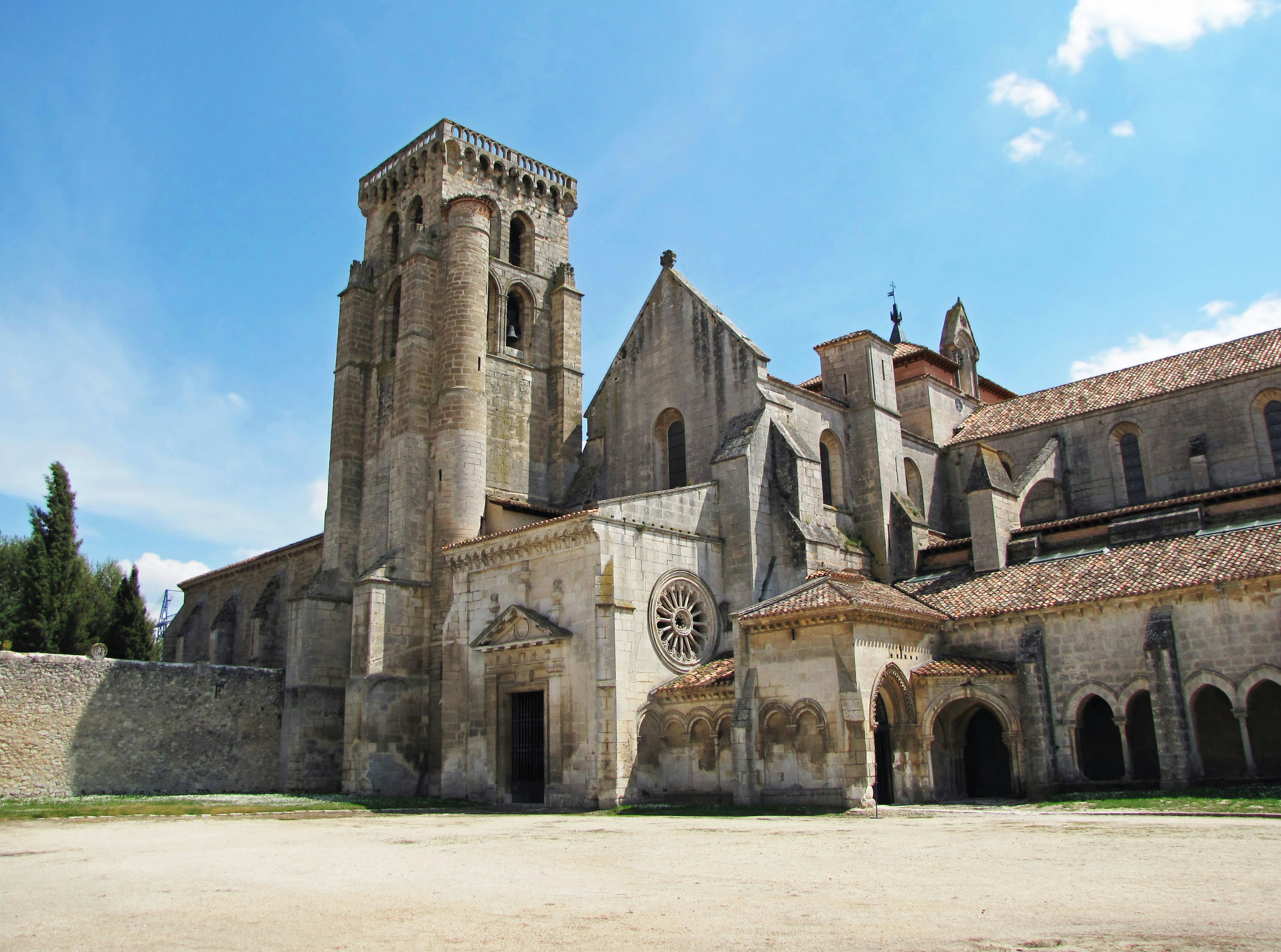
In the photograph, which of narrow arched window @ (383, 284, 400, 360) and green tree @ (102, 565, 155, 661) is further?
green tree @ (102, 565, 155, 661)

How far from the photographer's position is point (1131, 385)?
30484mm

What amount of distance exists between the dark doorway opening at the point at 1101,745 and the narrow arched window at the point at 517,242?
2358 centimetres

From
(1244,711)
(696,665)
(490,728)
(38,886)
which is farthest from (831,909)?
(490,728)

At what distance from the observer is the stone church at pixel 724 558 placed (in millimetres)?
20500

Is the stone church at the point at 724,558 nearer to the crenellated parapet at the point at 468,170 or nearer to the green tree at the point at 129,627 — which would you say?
the crenellated parapet at the point at 468,170

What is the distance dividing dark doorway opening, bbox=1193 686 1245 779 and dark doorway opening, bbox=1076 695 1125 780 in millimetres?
1786

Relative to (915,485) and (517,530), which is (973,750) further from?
(517,530)

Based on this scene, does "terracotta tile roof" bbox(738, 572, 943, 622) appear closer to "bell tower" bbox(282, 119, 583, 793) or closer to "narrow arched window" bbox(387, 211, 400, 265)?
"bell tower" bbox(282, 119, 583, 793)

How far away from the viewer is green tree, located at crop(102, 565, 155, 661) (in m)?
37.9

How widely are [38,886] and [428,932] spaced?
539 cm

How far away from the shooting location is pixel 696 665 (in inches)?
969

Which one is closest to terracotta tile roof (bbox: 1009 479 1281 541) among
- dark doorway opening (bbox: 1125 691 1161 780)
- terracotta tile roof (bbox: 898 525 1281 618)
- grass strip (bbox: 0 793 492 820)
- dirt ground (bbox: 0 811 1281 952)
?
terracotta tile roof (bbox: 898 525 1281 618)

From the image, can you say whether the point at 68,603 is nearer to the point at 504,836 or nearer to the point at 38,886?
the point at 504,836

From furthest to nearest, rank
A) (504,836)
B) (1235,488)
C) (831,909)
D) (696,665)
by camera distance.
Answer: (696,665) → (1235,488) → (504,836) → (831,909)
